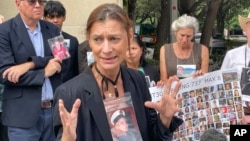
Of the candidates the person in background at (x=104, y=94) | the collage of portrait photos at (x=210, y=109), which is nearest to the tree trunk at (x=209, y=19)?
the collage of portrait photos at (x=210, y=109)

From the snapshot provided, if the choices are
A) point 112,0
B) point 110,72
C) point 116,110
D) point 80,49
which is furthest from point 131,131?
point 112,0

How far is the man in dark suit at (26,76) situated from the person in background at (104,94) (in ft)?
4.44

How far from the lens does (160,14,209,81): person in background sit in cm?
445

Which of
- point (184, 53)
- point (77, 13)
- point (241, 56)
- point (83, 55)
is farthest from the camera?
point (77, 13)

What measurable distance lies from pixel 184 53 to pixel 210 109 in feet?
3.14

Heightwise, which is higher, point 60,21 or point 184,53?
point 60,21

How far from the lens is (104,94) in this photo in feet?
6.99

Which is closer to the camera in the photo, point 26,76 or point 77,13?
point 26,76

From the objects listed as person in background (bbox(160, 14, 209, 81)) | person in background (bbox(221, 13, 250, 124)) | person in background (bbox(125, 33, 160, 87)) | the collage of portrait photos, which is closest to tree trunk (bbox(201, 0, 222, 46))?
person in background (bbox(160, 14, 209, 81))

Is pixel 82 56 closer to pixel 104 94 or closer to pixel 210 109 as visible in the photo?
pixel 210 109

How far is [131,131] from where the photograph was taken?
2.12 m

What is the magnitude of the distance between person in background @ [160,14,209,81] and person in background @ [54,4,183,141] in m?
2.20

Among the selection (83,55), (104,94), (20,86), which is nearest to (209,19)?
(83,55)

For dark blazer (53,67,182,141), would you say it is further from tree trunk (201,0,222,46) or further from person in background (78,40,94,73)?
tree trunk (201,0,222,46)
